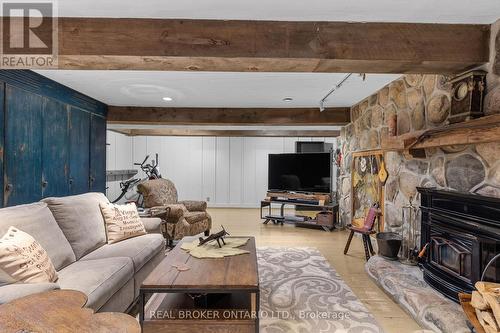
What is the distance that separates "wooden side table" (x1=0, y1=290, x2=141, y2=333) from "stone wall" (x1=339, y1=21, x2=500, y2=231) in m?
2.48

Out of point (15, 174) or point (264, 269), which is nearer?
point (15, 174)

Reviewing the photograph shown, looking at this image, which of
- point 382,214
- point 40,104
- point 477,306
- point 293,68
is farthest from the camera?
point 382,214

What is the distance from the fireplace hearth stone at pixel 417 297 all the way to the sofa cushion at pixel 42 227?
110 inches

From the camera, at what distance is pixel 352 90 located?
12.3ft

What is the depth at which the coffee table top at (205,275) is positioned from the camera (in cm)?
182

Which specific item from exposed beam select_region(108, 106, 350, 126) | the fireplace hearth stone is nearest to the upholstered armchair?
exposed beam select_region(108, 106, 350, 126)

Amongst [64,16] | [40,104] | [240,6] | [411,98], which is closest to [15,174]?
[40,104]

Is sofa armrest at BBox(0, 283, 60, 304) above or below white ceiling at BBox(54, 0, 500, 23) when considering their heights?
below

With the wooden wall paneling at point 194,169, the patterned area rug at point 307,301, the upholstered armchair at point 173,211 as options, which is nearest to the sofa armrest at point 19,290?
the patterned area rug at point 307,301

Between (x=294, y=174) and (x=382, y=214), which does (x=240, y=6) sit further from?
(x=294, y=174)

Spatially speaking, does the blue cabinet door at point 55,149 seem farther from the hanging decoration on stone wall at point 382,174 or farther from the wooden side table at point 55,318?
the hanging decoration on stone wall at point 382,174

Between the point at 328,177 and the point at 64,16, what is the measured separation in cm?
508

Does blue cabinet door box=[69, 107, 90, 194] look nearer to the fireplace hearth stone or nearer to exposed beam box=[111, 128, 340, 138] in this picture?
exposed beam box=[111, 128, 340, 138]

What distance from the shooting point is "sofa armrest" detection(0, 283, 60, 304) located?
1456 mm
